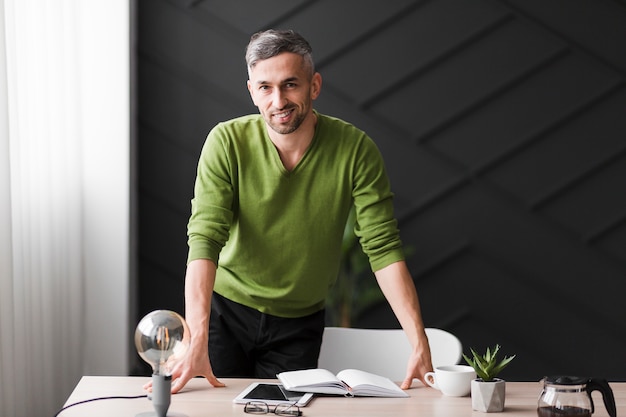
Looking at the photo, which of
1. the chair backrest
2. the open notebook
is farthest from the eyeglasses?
the chair backrest

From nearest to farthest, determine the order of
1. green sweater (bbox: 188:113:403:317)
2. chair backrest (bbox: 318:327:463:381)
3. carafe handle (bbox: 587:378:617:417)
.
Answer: carafe handle (bbox: 587:378:617:417) → green sweater (bbox: 188:113:403:317) → chair backrest (bbox: 318:327:463:381)

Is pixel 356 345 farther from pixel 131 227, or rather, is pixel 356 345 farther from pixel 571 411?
pixel 131 227

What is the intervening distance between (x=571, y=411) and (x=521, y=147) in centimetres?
257

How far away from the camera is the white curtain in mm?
2682

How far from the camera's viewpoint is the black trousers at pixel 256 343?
2527mm

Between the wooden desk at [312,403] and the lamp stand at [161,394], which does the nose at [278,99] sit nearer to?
the wooden desk at [312,403]

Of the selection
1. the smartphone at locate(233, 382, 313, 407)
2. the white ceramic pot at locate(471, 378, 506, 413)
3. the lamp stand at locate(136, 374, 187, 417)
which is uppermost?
the lamp stand at locate(136, 374, 187, 417)

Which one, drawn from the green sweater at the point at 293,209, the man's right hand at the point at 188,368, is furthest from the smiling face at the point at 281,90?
the man's right hand at the point at 188,368

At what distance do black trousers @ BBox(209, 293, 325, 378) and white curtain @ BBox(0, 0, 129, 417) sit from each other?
26.7 inches

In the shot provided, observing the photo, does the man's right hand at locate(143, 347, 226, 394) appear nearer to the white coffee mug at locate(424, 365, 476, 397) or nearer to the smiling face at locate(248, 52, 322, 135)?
the white coffee mug at locate(424, 365, 476, 397)

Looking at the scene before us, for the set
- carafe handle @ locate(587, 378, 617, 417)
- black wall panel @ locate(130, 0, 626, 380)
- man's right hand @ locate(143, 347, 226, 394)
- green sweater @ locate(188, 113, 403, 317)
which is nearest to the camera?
carafe handle @ locate(587, 378, 617, 417)

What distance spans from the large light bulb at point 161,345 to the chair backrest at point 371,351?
0.95 m

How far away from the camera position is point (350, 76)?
161 inches

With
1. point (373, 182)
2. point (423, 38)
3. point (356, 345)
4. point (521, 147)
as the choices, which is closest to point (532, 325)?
point (521, 147)
